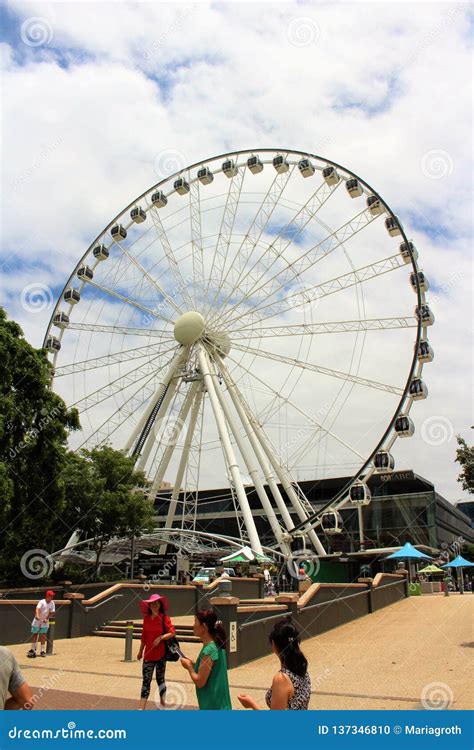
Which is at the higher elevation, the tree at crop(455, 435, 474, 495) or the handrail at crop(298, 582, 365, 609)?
the tree at crop(455, 435, 474, 495)

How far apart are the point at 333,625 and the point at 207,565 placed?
21.3m

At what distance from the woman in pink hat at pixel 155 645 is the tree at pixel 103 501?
762 inches

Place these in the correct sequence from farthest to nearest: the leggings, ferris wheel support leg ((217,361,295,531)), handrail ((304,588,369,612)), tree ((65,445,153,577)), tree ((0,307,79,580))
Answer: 1. ferris wheel support leg ((217,361,295,531))
2. tree ((65,445,153,577))
3. tree ((0,307,79,580))
4. handrail ((304,588,369,612))
5. the leggings

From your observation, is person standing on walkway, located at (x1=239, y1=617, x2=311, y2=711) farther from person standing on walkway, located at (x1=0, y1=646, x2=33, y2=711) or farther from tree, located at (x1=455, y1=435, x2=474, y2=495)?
tree, located at (x1=455, y1=435, x2=474, y2=495)

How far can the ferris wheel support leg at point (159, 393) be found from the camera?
32156mm

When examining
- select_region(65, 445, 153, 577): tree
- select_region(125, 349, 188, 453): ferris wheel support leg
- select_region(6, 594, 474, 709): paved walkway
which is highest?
select_region(125, 349, 188, 453): ferris wheel support leg

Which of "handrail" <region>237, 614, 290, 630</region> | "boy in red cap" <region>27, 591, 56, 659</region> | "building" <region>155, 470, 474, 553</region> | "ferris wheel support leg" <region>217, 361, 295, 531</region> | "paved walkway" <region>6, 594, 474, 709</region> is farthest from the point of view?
"building" <region>155, 470, 474, 553</region>

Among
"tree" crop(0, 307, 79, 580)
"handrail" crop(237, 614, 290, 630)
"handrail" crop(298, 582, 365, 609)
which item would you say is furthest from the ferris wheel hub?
"handrail" crop(237, 614, 290, 630)

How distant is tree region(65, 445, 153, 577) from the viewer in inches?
1076

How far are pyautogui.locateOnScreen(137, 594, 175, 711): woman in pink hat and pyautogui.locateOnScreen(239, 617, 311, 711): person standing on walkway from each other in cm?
350

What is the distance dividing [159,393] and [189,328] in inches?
146

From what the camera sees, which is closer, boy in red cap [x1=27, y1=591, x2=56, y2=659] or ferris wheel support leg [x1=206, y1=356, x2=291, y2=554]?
boy in red cap [x1=27, y1=591, x2=56, y2=659]

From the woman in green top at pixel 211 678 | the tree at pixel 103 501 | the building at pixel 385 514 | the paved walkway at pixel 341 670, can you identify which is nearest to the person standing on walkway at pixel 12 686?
the woman in green top at pixel 211 678

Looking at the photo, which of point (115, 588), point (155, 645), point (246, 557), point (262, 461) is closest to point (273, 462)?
point (262, 461)
